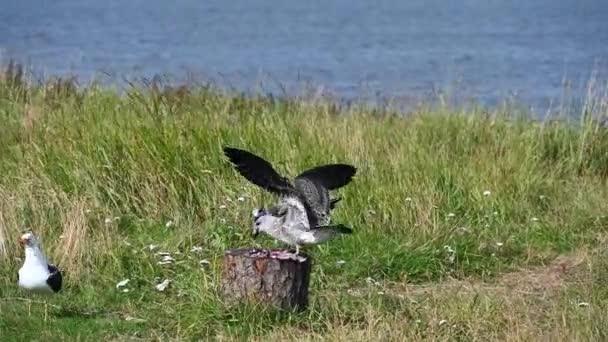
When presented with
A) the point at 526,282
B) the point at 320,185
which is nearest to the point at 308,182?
the point at 320,185

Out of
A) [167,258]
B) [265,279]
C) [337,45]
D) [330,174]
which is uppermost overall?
[330,174]

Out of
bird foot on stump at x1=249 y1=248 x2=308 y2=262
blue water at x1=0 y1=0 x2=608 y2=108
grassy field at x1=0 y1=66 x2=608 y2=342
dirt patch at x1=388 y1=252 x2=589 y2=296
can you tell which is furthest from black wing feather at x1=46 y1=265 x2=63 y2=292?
blue water at x1=0 y1=0 x2=608 y2=108

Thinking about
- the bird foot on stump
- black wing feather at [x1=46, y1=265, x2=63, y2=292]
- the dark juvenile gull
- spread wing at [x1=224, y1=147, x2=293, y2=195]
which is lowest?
black wing feather at [x1=46, y1=265, x2=63, y2=292]

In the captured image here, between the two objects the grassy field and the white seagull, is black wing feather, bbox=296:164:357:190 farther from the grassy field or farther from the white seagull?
the white seagull

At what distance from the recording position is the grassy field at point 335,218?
26.0ft

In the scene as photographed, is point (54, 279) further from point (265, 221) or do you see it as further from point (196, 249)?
point (196, 249)

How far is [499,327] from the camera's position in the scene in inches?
303

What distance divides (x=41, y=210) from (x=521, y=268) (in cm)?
358

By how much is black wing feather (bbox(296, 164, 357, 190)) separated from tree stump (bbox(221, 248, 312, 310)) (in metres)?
0.54

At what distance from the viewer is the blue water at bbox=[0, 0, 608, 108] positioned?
24781 mm

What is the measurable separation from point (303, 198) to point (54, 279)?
1570 millimetres

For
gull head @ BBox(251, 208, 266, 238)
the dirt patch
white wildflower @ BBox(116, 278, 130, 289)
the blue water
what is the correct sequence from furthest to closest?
the blue water
the dirt patch
white wildflower @ BBox(116, 278, 130, 289)
gull head @ BBox(251, 208, 266, 238)

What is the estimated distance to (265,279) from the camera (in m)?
7.80

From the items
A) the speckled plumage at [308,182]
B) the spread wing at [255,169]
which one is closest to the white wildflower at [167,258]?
the speckled plumage at [308,182]
